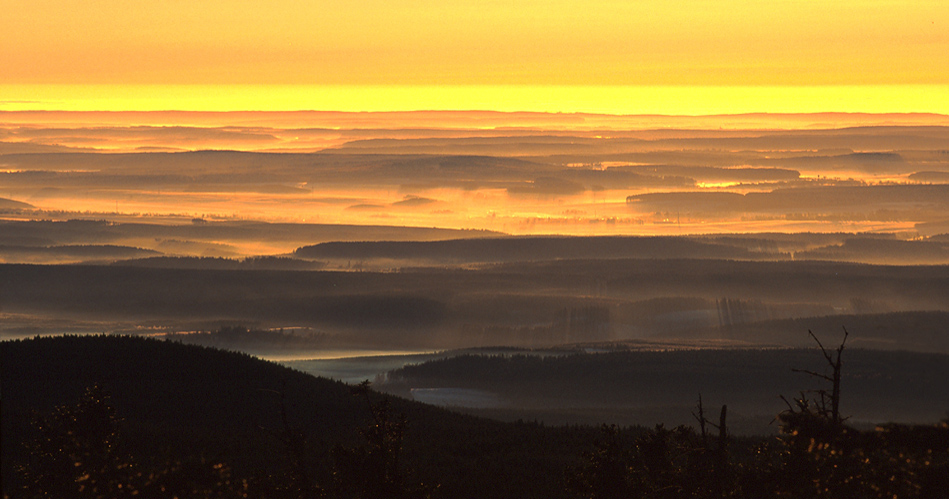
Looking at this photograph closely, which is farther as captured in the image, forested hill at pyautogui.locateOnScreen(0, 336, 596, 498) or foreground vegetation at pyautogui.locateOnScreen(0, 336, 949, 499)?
forested hill at pyautogui.locateOnScreen(0, 336, 596, 498)

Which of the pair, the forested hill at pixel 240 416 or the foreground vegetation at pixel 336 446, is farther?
the forested hill at pixel 240 416

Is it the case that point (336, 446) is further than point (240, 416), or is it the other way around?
point (240, 416)

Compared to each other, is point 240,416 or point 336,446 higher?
point 336,446

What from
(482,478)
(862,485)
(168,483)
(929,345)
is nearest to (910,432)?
(929,345)
